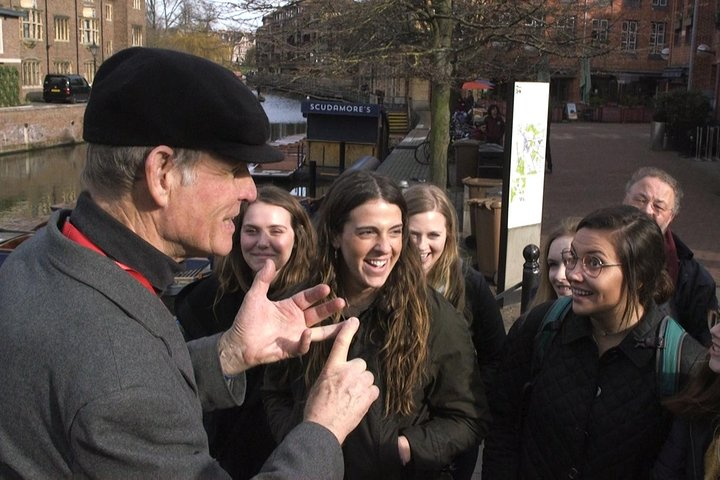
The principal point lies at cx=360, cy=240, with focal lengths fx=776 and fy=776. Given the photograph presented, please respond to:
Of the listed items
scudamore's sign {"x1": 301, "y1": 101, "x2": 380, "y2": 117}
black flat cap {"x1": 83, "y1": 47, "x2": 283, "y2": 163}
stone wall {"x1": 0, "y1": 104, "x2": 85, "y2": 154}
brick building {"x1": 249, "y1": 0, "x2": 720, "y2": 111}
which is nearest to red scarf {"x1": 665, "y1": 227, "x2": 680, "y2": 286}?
black flat cap {"x1": 83, "y1": 47, "x2": 283, "y2": 163}

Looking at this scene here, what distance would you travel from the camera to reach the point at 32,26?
44.3 meters

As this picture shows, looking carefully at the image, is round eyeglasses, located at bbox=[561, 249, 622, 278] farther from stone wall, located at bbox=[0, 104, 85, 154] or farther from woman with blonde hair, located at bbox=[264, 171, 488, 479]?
stone wall, located at bbox=[0, 104, 85, 154]

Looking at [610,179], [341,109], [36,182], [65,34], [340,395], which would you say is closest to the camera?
[340,395]

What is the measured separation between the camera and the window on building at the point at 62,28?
47219 mm

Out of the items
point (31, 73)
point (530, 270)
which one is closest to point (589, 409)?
point (530, 270)

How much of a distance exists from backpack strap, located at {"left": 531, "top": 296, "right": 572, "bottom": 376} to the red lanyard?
1.56 meters

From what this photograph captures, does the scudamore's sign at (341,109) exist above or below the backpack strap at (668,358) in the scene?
above

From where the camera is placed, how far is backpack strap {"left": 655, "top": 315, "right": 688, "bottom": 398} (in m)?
2.39

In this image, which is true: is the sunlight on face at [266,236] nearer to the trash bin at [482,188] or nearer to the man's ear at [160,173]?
the man's ear at [160,173]

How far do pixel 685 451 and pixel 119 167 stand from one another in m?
1.83

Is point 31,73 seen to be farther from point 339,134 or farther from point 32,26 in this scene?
point 339,134

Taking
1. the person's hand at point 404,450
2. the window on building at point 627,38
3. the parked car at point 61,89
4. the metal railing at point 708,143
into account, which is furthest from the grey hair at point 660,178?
the parked car at point 61,89

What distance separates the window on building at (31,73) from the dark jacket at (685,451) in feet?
148

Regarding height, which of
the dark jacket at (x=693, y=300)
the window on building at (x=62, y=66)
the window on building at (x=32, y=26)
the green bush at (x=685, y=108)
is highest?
the window on building at (x=32, y=26)
